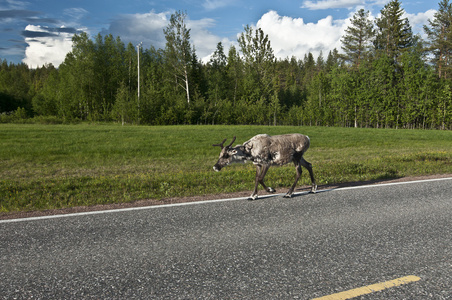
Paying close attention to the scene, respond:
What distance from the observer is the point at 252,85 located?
184 feet

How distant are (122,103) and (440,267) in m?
39.1

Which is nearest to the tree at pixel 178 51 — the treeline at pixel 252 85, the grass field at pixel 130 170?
the treeline at pixel 252 85

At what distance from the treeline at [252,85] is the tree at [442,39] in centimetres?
15

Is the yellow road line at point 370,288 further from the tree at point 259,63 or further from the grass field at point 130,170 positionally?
the tree at point 259,63

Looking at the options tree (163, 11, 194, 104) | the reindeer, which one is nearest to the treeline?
Answer: tree (163, 11, 194, 104)

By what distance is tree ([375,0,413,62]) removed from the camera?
5466 centimetres

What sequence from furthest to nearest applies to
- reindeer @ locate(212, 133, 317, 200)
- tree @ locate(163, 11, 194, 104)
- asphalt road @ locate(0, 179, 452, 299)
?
tree @ locate(163, 11, 194, 104) → reindeer @ locate(212, 133, 317, 200) → asphalt road @ locate(0, 179, 452, 299)

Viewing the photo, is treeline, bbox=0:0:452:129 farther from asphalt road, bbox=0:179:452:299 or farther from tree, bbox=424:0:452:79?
asphalt road, bbox=0:179:452:299

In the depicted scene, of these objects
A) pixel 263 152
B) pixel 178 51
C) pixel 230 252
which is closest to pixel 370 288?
pixel 230 252

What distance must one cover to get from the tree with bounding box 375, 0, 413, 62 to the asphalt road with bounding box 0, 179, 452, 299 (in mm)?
→ 57149

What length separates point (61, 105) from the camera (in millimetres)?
51031

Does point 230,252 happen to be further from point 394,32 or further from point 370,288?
point 394,32

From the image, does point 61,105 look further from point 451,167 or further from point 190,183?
point 451,167

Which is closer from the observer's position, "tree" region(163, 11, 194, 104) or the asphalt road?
the asphalt road
